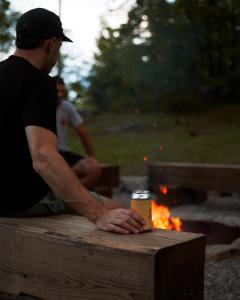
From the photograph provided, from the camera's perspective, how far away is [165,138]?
46.3ft

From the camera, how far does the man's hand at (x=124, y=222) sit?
2.38m

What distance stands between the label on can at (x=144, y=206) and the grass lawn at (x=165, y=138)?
7.65m

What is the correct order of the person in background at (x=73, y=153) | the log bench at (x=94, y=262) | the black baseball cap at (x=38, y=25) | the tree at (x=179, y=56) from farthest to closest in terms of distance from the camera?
1. the tree at (x=179, y=56)
2. the person in background at (x=73, y=153)
3. the black baseball cap at (x=38, y=25)
4. the log bench at (x=94, y=262)

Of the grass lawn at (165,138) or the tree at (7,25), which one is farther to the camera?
the grass lawn at (165,138)

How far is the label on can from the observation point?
2494 millimetres

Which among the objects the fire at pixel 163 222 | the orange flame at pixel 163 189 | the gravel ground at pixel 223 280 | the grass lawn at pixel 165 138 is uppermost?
the grass lawn at pixel 165 138

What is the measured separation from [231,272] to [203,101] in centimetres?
1334

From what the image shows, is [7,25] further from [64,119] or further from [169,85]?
[169,85]

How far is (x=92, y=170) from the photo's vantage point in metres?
5.96

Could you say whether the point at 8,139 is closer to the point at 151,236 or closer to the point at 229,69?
the point at 151,236

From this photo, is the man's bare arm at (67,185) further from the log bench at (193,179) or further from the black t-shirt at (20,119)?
the log bench at (193,179)

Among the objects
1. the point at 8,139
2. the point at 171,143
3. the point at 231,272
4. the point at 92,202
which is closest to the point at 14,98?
the point at 8,139

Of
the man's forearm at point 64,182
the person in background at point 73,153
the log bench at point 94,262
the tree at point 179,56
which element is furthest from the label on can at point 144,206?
the tree at point 179,56

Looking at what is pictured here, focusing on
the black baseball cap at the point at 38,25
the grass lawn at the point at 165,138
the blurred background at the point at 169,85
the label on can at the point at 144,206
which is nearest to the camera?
the label on can at the point at 144,206
